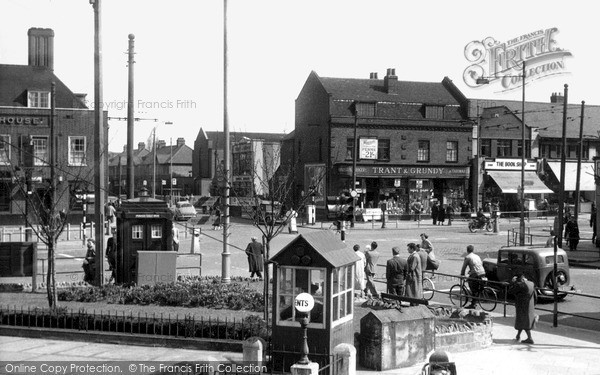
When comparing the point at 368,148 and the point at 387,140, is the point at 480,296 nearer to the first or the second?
the point at 368,148

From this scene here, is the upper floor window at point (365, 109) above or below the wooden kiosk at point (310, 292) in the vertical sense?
above

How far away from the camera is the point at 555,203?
6644 cm

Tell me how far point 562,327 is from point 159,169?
319 ft

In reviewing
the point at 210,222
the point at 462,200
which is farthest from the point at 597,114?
the point at 210,222

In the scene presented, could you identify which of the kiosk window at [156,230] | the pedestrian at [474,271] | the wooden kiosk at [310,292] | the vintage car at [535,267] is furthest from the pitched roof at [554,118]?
the wooden kiosk at [310,292]

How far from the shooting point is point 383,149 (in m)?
60.7

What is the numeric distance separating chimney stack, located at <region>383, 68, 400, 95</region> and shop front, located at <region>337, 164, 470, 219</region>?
678 centimetres

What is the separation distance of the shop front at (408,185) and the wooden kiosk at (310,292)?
4526cm

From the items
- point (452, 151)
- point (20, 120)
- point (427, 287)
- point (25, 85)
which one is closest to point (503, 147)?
point (452, 151)

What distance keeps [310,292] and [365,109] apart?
48855mm

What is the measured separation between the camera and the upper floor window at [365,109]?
197ft

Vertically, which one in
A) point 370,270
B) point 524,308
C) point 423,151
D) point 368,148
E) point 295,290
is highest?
point 368,148

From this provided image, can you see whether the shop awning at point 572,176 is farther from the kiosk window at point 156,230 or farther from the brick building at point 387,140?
the kiosk window at point 156,230

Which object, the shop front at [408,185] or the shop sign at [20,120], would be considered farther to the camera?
the shop front at [408,185]
